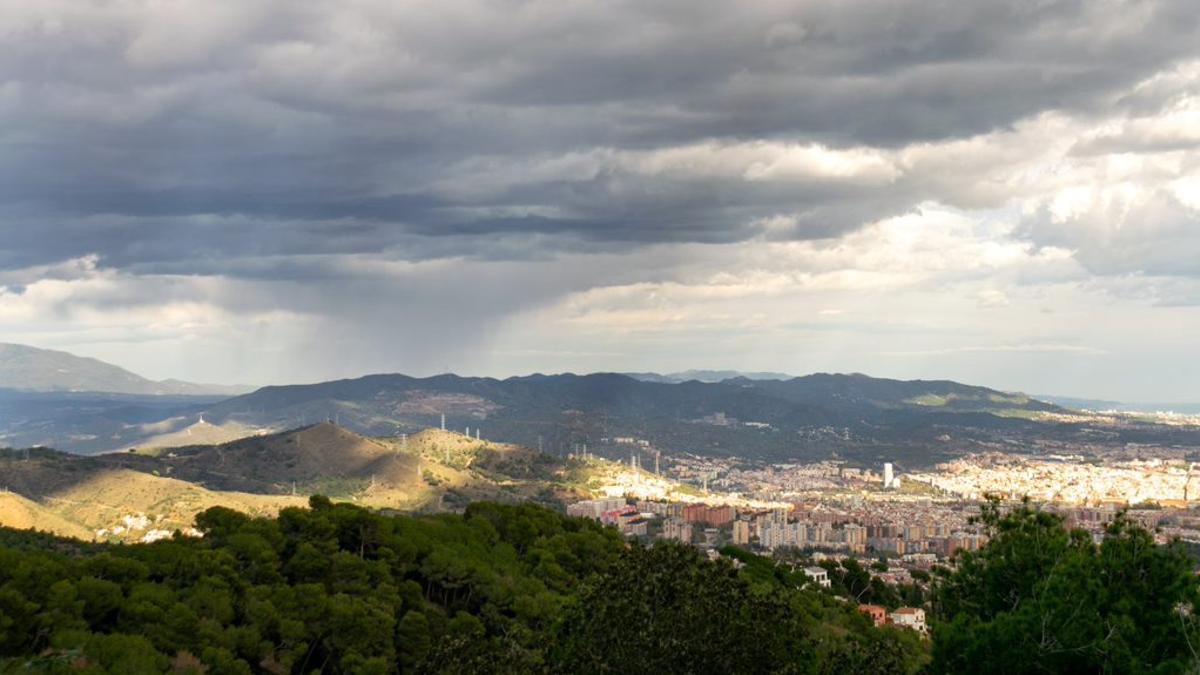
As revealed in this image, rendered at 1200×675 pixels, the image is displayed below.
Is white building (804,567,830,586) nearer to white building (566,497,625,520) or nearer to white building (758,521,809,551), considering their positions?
white building (758,521,809,551)

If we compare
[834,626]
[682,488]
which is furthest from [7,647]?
[682,488]

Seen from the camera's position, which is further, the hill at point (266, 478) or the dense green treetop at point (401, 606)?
the hill at point (266, 478)

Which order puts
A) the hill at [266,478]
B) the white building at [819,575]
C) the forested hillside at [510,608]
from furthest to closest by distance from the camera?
the hill at [266,478], the white building at [819,575], the forested hillside at [510,608]

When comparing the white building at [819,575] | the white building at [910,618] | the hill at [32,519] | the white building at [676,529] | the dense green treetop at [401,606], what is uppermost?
the dense green treetop at [401,606]

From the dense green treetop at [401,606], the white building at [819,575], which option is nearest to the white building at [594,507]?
the white building at [819,575]

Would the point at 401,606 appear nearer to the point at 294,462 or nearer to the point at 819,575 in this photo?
the point at 819,575

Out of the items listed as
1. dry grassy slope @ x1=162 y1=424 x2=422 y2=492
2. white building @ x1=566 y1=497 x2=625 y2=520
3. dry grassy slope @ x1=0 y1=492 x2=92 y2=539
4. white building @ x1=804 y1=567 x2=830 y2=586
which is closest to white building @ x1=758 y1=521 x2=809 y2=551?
white building @ x1=566 y1=497 x2=625 y2=520

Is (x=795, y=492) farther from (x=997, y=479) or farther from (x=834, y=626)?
(x=834, y=626)

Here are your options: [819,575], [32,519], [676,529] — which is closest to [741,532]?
[676,529]

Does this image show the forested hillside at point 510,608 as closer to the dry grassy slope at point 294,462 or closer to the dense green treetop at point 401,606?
the dense green treetop at point 401,606

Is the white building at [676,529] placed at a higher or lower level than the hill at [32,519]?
lower
